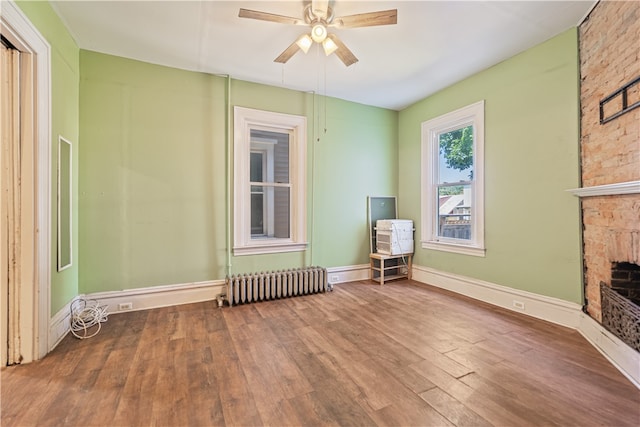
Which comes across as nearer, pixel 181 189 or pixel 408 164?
pixel 181 189

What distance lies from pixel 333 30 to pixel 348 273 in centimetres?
328

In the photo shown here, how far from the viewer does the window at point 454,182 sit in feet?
11.8

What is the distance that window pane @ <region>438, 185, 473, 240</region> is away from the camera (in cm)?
385

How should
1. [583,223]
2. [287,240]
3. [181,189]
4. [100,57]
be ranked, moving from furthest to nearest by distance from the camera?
[287,240]
[181,189]
[100,57]
[583,223]

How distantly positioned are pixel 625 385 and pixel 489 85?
10.3 ft

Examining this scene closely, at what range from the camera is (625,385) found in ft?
5.87

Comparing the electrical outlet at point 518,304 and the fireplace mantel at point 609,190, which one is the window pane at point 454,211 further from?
the fireplace mantel at point 609,190

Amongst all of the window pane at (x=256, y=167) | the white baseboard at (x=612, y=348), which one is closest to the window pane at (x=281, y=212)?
the window pane at (x=256, y=167)

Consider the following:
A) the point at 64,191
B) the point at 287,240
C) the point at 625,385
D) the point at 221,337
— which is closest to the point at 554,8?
the point at 625,385

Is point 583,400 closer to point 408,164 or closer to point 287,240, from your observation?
point 287,240

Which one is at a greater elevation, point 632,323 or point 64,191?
point 64,191

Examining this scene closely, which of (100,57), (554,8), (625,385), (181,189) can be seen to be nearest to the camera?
(625,385)

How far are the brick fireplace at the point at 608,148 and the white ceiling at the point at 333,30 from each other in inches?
13.7

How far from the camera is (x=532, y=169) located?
2.99 meters
